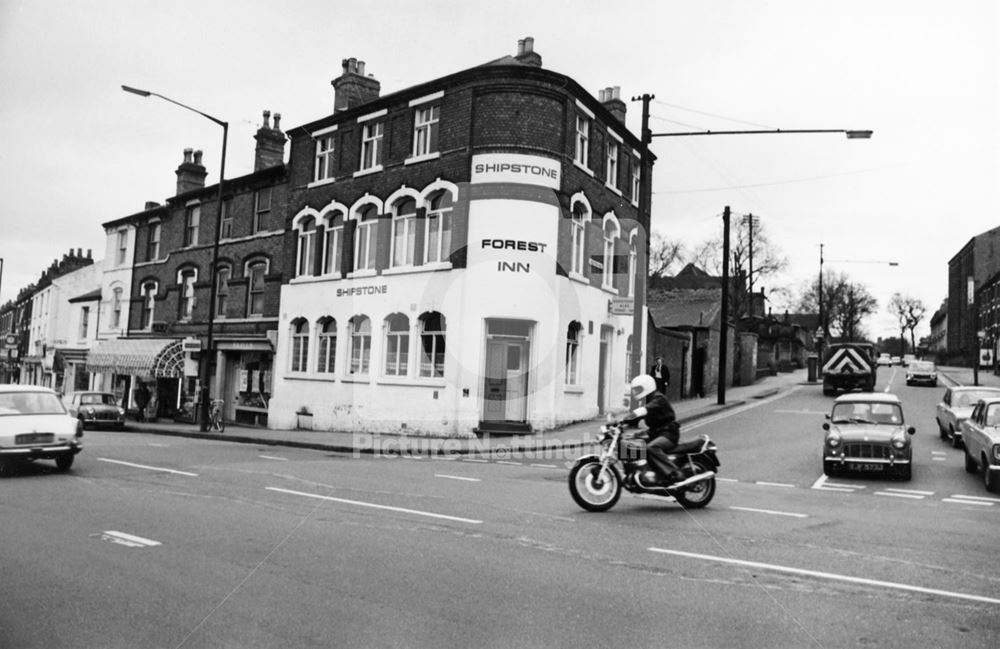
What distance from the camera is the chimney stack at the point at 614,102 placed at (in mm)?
29344

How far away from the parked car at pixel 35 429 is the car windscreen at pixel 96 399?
17.4m

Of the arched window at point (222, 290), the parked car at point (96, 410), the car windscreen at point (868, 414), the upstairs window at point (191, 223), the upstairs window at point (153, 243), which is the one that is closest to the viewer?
the car windscreen at point (868, 414)

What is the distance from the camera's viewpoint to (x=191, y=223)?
116 ft

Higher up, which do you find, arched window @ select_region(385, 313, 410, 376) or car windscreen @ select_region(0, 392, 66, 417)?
arched window @ select_region(385, 313, 410, 376)

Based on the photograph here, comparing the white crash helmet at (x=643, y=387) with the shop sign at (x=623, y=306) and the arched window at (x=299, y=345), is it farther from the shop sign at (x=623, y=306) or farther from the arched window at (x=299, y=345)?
the arched window at (x=299, y=345)

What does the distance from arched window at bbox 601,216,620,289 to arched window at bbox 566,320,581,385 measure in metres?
2.59

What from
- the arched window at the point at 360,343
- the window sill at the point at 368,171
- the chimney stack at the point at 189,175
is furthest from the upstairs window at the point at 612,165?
the chimney stack at the point at 189,175

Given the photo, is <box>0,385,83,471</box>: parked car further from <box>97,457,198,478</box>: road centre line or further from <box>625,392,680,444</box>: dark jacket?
<box>625,392,680,444</box>: dark jacket

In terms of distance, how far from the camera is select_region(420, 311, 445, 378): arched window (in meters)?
23.2

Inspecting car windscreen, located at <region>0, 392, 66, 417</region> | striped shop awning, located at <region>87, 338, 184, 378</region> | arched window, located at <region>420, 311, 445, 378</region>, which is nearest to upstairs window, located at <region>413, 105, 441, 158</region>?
arched window, located at <region>420, 311, 445, 378</region>

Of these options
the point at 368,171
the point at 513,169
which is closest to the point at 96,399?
the point at 368,171

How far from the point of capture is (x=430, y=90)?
24359 millimetres

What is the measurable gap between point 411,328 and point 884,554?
57.0 ft

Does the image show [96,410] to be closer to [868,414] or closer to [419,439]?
[419,439]
